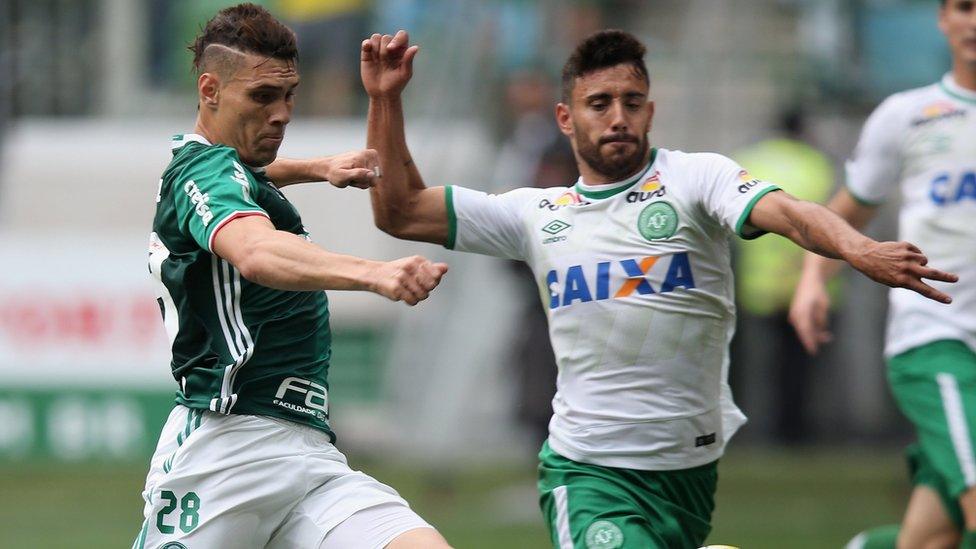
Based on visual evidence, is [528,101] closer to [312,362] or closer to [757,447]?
[757,447]

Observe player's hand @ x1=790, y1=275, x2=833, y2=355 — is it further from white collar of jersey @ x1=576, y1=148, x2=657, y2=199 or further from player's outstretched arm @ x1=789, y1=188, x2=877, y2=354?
white collar of jersey @ x1=576, y1=148, x2=657, y2=199

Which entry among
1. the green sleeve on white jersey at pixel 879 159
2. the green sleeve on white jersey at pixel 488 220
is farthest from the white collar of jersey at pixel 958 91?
the green sleeve on white jersey at pixel 488 220

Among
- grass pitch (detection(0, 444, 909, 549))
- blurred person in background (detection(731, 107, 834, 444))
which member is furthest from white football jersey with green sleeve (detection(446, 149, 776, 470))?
blurred person in background (detection(731, 107, 834, 444))

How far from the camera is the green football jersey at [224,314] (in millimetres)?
5254

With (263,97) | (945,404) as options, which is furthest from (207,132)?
(945,404)

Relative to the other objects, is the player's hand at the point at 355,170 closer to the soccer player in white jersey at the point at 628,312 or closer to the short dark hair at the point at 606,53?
the soccer player in white jersey at the point at 628,312

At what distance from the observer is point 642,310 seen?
5.75 meters

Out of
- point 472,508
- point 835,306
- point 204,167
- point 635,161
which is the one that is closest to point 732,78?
point 835,306

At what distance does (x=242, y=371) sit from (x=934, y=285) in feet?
10.3

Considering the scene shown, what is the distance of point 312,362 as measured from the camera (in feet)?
18.2

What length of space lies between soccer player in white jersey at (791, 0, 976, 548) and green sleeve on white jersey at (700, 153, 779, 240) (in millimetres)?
1295

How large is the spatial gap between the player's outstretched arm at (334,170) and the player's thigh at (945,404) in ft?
8.55

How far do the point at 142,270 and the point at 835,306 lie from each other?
5.89 meters

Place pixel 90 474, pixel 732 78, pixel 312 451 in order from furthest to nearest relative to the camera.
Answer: pixel 732 78 < pixel 90 474 < pixel 312 451
